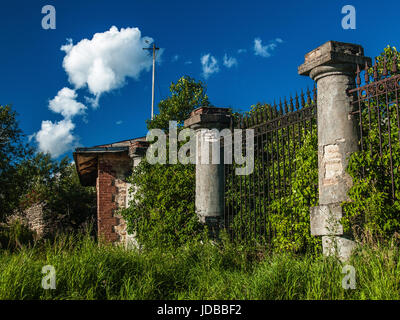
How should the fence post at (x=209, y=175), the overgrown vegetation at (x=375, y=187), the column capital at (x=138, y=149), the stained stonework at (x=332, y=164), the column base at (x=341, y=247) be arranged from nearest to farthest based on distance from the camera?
the overgrown vegetation at (x=375, y=187) < the column base at (x=341, y=247) < the stained stonework at (x=332, y=164) < the fence post at (x=209, y=175) < the column capital at (x=138, y=149)

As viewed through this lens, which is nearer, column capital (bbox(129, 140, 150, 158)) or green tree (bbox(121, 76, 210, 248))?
green tree (bbox(121, 76, 210, 248))

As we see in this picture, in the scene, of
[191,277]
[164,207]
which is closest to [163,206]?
[164,207]

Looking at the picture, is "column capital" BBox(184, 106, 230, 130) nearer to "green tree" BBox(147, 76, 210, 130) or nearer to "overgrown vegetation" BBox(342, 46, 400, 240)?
"overgrown vegetation" BBox(342, 46, 400, 240)

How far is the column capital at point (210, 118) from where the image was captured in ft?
24.5

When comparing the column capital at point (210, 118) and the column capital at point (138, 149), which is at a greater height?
the column capital at point (210, 118)

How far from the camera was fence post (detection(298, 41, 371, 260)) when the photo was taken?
4.60 meters


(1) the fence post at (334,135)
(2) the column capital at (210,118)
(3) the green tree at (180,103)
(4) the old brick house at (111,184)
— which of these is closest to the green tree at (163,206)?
(2) the column capital at (210,118)

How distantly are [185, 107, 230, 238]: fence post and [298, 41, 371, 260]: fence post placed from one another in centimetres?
272

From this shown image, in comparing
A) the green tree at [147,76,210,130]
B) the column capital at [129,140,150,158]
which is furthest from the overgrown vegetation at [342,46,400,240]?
the green tree at [147,76,210,130]

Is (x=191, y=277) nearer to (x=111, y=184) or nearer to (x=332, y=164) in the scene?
(x=332, y=164)

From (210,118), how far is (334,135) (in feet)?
10.1

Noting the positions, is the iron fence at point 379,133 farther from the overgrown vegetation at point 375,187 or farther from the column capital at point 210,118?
the column capital at point 210,118
